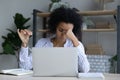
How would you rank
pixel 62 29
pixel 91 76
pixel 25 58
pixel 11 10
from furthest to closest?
pixel 11 10 < pixel 62 29 < pixel 25 58 < pixel 91 76

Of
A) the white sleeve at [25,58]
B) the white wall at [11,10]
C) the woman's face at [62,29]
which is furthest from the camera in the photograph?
the white wall at [11,10]

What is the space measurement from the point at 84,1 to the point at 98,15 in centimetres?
35

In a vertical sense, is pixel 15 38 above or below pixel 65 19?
below

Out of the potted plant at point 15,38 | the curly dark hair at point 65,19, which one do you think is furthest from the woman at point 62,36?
the potted plant at point 15,38

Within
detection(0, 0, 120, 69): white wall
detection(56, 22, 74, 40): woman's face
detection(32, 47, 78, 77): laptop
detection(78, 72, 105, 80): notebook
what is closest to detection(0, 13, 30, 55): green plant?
detection(0, 0, 120, 69): white wall

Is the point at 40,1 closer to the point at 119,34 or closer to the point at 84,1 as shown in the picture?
the point at 84,1

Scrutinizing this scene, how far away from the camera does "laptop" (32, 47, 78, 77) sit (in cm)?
168

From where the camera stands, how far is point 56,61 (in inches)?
66.2

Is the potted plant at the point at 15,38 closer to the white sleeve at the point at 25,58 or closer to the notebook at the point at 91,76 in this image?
the white sleeve at the point at 25,58

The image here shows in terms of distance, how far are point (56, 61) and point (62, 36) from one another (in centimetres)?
78

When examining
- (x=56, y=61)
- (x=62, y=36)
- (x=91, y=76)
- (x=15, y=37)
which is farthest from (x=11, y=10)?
(x=91, y=76)

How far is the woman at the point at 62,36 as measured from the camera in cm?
221

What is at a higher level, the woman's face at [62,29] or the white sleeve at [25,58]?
the woman's face at [62,29]

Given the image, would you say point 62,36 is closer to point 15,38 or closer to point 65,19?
point 65,19
